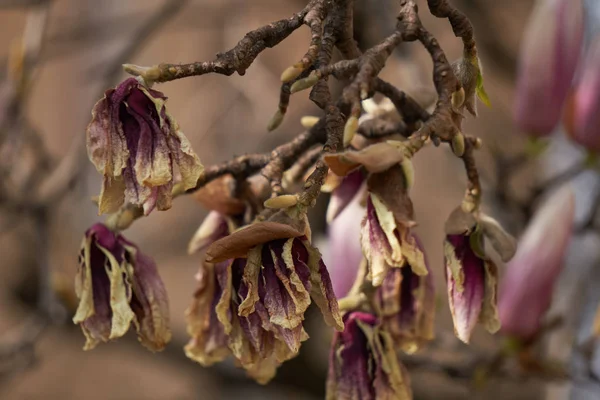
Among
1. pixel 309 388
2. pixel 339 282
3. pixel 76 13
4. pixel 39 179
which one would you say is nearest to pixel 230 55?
pixel 339 282

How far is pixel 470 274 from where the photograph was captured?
0.45m

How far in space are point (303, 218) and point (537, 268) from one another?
48 cm

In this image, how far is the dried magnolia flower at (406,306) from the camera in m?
0.48

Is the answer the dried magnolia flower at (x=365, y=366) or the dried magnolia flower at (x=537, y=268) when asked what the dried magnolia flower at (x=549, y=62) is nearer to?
the dried magnolia flower at (x=537, y=268)

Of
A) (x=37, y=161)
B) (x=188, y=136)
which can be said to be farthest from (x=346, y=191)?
(x=188, y=136)

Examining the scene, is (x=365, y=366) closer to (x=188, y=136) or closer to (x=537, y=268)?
(x=537, y=268)

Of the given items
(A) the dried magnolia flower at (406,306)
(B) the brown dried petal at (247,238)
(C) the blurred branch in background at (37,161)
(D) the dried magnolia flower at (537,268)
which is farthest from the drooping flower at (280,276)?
(C) the blurred branch in background at (37,161)

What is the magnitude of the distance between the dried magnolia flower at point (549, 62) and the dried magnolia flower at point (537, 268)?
10 cm

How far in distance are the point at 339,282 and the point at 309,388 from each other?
0.91 metres

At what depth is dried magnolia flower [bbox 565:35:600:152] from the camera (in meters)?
0.82

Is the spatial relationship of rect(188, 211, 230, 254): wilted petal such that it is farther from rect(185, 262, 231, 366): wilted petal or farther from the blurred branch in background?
the blurred branch in background

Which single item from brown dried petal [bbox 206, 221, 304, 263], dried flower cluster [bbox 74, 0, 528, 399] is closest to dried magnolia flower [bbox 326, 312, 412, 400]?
dried flower cluster [bbox 74, 0, 528, 399]

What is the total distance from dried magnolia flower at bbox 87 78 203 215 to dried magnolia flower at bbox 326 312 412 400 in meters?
0.14

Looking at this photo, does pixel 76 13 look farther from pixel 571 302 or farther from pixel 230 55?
pixel 230 55
